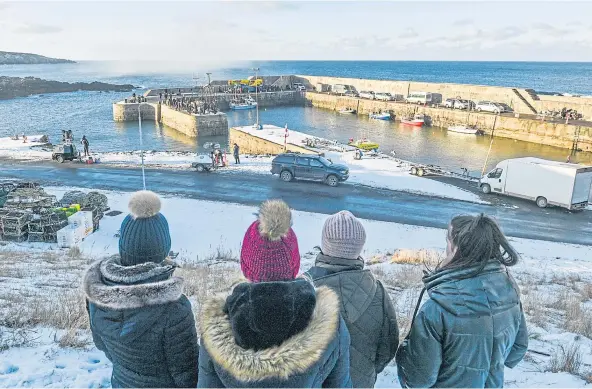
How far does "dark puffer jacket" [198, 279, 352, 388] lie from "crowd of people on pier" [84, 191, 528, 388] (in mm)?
140

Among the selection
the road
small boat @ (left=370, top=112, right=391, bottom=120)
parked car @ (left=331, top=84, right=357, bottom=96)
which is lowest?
the road

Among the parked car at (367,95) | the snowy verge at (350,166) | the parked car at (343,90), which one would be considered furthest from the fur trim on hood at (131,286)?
the parked car at (343,90)

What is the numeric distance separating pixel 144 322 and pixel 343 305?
4.15ft

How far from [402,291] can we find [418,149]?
123 ft

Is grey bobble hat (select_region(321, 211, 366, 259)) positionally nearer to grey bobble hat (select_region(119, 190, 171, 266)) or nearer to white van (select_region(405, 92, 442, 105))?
grey bobble hat (select_region(119, 190, 171, 266))

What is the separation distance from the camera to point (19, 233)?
48.8 ft

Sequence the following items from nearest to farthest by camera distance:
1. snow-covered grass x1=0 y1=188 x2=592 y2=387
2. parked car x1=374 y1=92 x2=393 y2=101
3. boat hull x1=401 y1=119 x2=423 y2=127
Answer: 1. snow-covered grass x1=0 y1=188 x2=592 y2=387
2. boat hull x1=401 y1=119 x2=423 y2=127
3. parked car x1=374 y1=92 x2=393 y2=101

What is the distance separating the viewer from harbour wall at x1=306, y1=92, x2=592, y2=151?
44812 millimetres

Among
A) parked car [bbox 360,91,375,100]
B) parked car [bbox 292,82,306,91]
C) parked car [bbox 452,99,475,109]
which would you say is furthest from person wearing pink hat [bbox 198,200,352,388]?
parked car [bbox 292,82,306,91]

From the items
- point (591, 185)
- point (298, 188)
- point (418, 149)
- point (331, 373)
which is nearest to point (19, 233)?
point (298, 188)

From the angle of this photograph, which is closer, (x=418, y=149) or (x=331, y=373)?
(x=331, y=373)

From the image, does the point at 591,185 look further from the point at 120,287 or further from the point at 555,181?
the point at 120,287

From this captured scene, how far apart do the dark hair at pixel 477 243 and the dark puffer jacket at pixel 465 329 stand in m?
0.06

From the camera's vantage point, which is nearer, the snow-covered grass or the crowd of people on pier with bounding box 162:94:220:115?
the snow-covered grass
